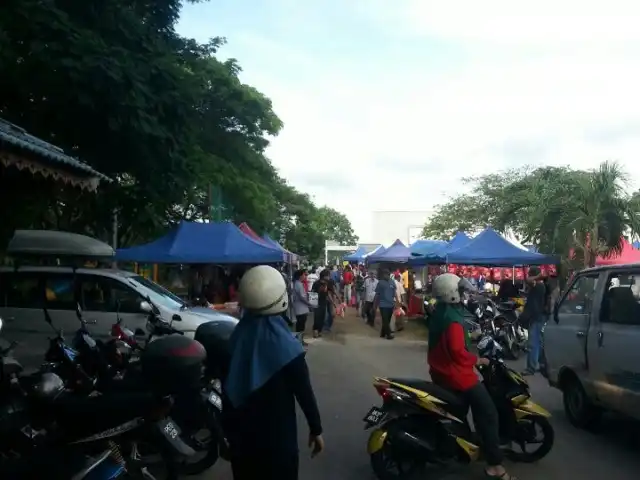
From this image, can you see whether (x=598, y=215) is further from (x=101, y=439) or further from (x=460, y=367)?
(x=101, y=439)

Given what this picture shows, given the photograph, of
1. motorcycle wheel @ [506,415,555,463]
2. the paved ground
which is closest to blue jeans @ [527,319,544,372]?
the paved ground

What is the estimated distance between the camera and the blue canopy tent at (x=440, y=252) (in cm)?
1966

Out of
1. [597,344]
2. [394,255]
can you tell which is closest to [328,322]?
[394,255]

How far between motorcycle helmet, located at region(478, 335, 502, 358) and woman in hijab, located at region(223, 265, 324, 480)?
2977mm

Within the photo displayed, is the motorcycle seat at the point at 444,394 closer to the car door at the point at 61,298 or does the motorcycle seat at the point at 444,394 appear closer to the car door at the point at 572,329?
the car door at the point at 572,329

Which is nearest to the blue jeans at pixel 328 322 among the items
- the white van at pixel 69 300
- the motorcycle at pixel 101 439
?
the white van at pixel 69 300

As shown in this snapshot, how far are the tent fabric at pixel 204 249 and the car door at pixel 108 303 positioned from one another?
10.5ft

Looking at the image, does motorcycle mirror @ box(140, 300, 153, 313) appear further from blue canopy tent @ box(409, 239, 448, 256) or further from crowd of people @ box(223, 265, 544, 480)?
blue canopy tent @ box(409, 239, 448, 256)

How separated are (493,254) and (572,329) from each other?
8994 mm

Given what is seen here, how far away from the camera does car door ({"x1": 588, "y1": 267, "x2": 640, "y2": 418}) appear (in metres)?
6.17

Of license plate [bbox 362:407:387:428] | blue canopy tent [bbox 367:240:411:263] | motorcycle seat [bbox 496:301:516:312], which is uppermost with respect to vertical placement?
blue canopy tent [bbox 367:240:411:263]

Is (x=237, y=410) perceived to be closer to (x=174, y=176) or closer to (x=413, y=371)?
(x=413, y=371)

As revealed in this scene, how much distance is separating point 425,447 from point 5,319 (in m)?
7.25

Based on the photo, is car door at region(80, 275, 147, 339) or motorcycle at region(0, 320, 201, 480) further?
car door at region(80, 275, 147, 339)
